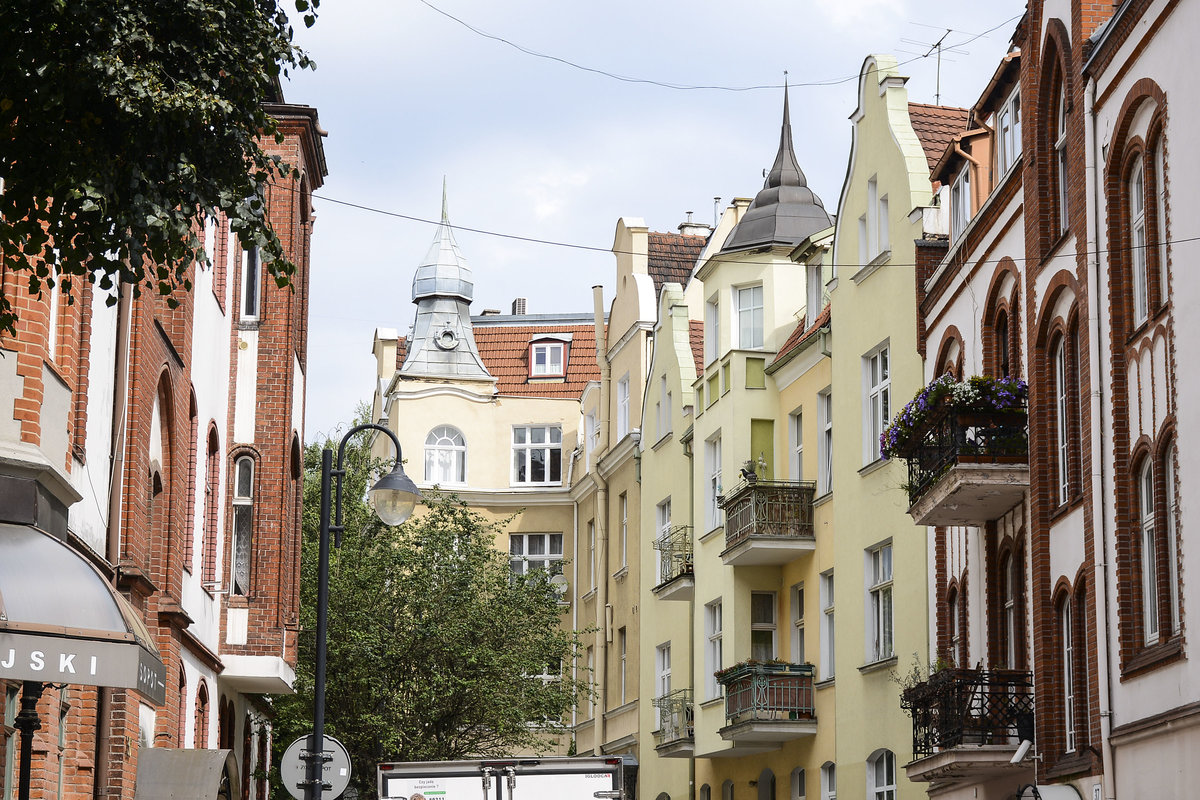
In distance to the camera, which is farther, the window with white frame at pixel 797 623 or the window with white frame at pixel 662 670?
the window with white frame at pixel 662 670

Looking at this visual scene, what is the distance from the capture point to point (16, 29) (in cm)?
911

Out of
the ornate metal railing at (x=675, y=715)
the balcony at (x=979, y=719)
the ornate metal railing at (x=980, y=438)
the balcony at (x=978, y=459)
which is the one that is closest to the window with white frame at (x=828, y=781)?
the ornate metal railing at (x=675, y=715)

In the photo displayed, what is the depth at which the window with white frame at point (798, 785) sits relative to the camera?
100 ft

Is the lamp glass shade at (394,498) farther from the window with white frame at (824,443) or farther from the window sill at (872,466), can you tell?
the window with white frame at (824,443)

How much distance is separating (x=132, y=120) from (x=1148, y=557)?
10.6 meters

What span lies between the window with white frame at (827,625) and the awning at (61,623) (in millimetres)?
18873

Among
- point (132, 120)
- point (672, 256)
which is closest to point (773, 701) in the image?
point (672, 256)

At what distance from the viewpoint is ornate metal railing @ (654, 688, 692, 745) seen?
35531mm

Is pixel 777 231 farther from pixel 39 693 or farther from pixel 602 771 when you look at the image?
pixel 39 693

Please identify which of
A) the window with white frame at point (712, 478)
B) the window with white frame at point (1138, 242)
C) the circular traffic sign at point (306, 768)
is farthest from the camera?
the window with white frame at point (712, 478)

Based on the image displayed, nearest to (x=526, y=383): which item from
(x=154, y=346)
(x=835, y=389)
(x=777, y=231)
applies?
(x=777, y=231)

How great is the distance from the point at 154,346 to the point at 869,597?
13703mm

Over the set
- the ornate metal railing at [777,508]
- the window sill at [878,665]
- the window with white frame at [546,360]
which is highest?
the window with white frame at [546,360]

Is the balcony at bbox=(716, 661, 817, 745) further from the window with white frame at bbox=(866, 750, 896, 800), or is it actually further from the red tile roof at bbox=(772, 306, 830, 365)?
the red tile roof at bbox=(772, 306, 830, 365)
